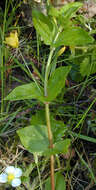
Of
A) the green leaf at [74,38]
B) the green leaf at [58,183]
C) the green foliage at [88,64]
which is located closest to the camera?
the green leaf at [74,38]

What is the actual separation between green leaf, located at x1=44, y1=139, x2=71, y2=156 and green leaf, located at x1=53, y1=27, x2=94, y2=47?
1.18ft

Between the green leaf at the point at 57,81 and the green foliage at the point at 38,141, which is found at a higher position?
the green leaf at the point at 57,81

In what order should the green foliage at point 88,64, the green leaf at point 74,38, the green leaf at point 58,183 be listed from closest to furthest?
the green leaf at point 74,38 < the green leaf at point 58,183 < the green foliage at point 88,64

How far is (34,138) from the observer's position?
0.98 metres

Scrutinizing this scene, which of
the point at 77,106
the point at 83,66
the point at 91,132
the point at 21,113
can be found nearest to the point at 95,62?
the point at 83,66

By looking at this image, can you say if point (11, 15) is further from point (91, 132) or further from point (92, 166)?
point (92, 166)

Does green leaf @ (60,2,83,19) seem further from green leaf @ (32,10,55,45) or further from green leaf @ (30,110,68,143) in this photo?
green leaf @ (30,110,68,143)

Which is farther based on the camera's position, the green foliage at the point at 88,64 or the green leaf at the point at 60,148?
the green foliage at the point at 88,64

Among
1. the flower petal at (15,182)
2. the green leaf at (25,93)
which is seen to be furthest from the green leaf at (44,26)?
the flower petal at (15,182)

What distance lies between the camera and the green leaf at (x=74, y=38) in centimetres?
91

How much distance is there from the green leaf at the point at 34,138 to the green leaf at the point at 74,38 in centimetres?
34

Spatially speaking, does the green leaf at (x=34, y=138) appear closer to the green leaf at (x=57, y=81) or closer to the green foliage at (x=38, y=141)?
the green foliage at (x=38, y=141)

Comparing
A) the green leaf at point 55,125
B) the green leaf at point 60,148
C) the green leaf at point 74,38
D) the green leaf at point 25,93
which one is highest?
the green leaf at point 74,38

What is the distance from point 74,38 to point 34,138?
1.35 feet
